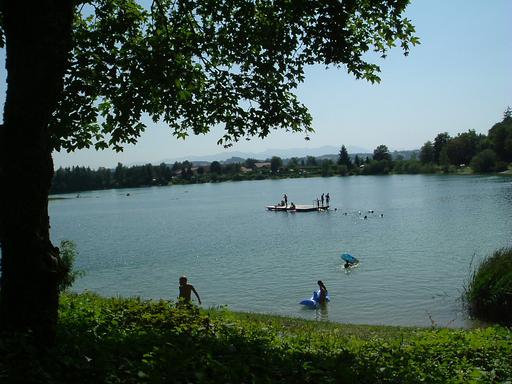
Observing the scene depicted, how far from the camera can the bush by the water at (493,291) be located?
1744 centimetres

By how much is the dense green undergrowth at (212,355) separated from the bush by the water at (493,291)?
266 inches

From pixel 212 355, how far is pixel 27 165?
3.42 metres

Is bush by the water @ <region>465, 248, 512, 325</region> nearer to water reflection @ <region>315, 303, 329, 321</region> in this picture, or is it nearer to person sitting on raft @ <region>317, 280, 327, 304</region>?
water reflection @ <region>315, 303, 329, 321</region>

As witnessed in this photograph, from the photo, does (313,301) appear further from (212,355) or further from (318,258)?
(212,355)

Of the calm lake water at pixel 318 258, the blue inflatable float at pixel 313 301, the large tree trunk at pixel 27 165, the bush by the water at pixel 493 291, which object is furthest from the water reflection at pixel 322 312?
the large tree trunk at pixel 27 165

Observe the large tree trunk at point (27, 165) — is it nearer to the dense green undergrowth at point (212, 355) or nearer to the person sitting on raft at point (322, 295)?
the dense green undergrowth at point (212, 355)

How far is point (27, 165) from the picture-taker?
5.98 metres

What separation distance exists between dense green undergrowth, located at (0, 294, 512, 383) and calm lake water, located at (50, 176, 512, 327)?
390 inches

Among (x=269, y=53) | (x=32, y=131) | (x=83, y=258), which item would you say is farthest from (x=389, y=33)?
(x=83, y=258)

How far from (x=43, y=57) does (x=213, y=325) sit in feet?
19.7

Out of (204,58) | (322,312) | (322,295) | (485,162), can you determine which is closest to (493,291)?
(322,312)

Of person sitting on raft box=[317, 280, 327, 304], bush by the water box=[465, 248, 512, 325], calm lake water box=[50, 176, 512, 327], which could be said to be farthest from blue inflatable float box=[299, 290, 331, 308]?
bush by the water box=[465, 248, 512, 325]

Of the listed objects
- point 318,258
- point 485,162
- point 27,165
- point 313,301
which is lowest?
point 318,258

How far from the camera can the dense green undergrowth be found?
5.42m
